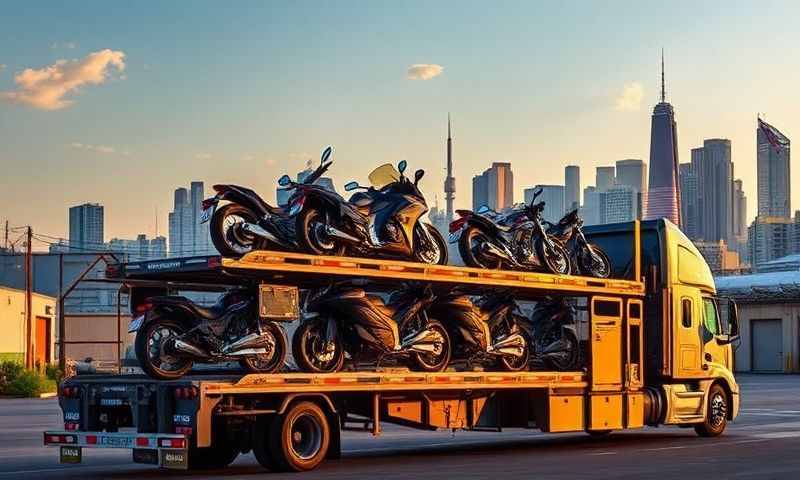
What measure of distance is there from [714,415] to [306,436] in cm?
911

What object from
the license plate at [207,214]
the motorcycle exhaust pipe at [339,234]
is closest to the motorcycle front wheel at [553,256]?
the motorcycle exhaust pipe at [339,234]

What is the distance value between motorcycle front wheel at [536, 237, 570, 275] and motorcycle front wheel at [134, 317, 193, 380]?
6.11 meters

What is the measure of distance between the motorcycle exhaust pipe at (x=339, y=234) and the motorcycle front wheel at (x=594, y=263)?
17.2 feet

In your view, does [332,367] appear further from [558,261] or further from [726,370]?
[726,370]

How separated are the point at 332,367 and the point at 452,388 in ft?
6.60

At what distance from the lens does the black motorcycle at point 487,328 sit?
1923 cm

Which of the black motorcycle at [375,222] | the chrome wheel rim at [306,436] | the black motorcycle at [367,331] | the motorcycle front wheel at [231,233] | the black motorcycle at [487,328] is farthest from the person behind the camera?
the black motorcycle at [487,328]

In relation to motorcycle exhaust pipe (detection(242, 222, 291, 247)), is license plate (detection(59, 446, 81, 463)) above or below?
below

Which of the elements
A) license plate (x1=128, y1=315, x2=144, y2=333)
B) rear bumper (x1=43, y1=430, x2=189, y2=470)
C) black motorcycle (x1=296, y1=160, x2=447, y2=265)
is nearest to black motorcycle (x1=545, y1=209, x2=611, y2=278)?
black motorcycle (x1=296, y1=160, x2=447, y2=265)

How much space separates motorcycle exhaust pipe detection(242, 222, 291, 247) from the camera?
16.4 metres

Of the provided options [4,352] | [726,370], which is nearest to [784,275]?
[4,352]

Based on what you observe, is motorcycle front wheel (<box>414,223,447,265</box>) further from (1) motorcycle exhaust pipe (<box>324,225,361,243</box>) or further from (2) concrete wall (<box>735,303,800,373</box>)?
(2) concrete wall (<box>735,303,800,373</box>)

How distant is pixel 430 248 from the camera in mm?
18578

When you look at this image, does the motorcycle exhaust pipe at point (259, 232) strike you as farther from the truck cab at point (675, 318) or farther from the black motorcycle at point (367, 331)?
the truck cab at point (675, 318)
